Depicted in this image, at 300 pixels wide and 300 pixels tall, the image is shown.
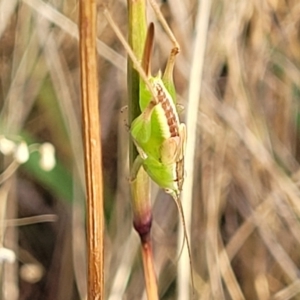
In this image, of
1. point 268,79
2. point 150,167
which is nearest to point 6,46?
point 268,79

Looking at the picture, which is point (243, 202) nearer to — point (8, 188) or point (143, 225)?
point (8, 188)

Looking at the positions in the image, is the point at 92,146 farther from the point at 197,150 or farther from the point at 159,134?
the point at 197,150

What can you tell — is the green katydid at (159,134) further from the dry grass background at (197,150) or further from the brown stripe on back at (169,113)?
the dry grass background at (197,150)

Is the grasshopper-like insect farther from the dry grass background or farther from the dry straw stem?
the dry grass background

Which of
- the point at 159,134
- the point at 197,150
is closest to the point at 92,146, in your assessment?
the point at 159,134

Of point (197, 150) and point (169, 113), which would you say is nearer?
point (169, 113)

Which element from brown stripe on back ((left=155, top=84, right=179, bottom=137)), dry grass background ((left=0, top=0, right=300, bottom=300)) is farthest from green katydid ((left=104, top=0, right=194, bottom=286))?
dry grass background ((left=0, top=0, right=300, bottom=300))
